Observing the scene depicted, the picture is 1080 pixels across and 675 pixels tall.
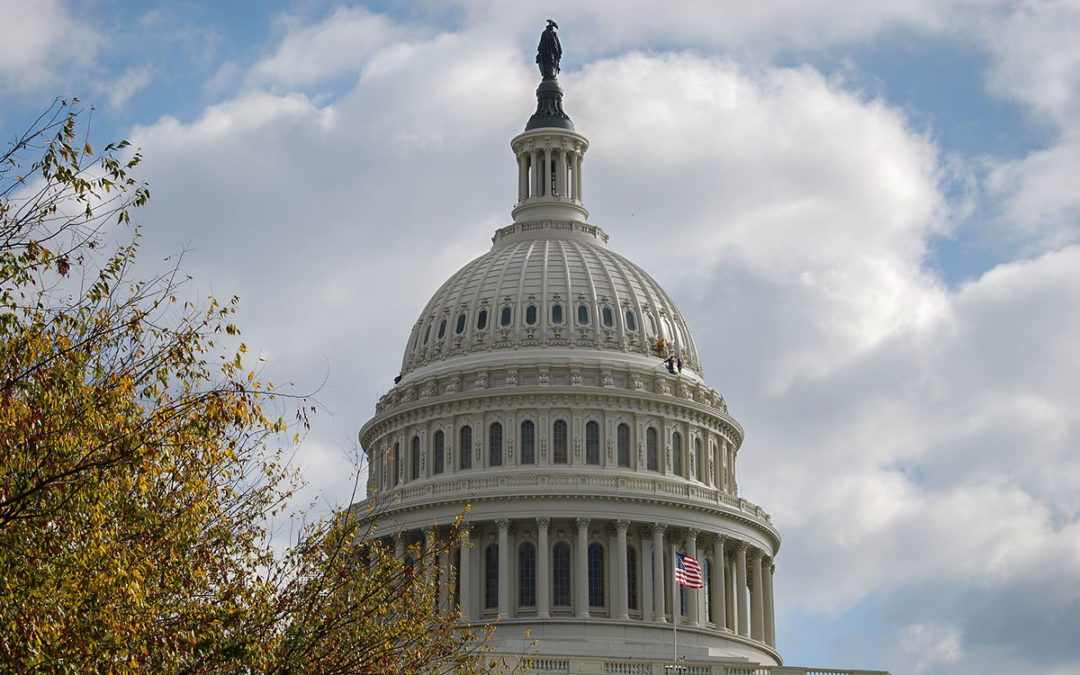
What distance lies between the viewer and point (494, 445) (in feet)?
346

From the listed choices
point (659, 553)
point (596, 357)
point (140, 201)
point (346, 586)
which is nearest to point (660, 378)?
point (596, 357)

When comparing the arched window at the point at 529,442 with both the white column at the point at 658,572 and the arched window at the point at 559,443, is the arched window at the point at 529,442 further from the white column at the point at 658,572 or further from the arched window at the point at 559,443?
the white column at the point at 658,572

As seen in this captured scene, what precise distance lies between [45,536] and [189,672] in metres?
4.12

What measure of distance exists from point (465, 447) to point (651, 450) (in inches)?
425

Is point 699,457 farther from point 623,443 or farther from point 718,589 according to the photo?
point 718,589

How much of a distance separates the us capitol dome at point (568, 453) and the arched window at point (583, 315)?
0.08 metres

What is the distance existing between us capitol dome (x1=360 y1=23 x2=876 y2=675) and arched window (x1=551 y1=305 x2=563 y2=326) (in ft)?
0.20

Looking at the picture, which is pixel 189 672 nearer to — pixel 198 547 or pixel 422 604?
pixel 198 547

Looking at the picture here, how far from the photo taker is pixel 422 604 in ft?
152

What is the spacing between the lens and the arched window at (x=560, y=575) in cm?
9981

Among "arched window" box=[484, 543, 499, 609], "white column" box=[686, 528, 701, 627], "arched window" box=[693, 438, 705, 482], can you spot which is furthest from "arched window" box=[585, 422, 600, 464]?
"arched window" box=[484, 543, 499, 609]

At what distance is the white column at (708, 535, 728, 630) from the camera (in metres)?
102

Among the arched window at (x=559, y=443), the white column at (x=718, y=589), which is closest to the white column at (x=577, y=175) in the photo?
the arched window at (x=559, y=443)

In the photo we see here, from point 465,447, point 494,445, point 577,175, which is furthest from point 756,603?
point 577,175
